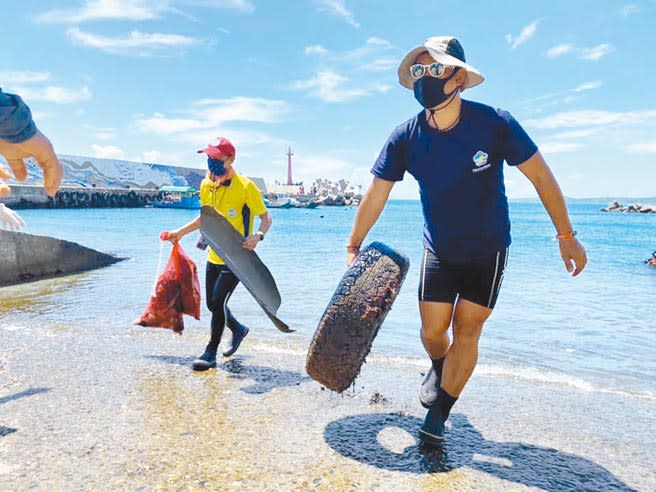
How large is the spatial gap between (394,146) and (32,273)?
1030 centimetres

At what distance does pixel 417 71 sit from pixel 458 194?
2.36ft

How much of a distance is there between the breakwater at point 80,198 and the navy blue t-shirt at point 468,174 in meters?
66.4

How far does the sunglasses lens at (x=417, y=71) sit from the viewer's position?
9.72 feet

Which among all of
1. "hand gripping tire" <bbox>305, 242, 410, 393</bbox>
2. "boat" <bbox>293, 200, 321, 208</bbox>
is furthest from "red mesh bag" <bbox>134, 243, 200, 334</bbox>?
"boat" <bbox>293, 200, 321, 208</bbox>

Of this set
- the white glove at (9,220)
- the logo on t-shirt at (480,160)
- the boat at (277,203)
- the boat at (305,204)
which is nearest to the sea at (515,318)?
the logo on t-shirt at (480,160)

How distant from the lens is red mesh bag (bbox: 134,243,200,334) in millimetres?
5211

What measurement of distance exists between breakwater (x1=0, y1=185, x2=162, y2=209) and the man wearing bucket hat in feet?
218

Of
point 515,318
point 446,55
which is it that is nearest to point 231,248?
point 446,55

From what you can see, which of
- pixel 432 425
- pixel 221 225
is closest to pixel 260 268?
pixel 221 225

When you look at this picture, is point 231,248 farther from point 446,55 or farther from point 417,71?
point 446,55

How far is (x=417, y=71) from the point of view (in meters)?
2.98

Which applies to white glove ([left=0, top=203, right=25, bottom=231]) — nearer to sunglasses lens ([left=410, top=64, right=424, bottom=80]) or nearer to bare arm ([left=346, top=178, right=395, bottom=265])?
bare arm ([left=346, top=178, right=395, bottom=265])

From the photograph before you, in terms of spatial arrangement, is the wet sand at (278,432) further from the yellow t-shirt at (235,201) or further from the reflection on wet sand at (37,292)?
the reflection on wet sand at (37,292)

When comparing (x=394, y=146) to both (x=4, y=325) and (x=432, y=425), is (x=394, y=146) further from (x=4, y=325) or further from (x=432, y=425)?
(x=4, y=325)
